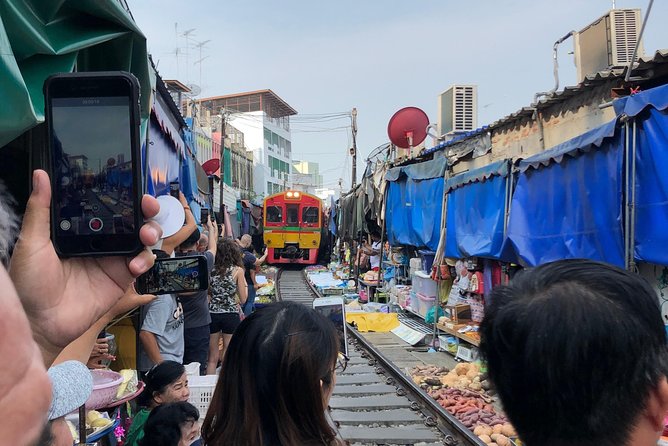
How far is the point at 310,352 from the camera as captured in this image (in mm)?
1698

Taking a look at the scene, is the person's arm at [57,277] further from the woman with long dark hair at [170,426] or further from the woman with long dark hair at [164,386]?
the woman with long dark hair at [164,386]

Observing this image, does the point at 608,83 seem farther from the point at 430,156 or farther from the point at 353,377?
the point at 430,156

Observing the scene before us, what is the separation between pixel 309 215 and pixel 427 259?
1260cm

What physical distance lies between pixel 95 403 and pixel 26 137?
58.8 inches

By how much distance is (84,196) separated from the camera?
1.36m

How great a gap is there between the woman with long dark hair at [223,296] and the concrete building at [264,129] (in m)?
34.4

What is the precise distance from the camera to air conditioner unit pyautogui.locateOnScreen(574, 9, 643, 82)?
18.7 ft

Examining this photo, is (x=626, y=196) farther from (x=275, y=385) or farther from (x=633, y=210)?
(x=275, y=385)

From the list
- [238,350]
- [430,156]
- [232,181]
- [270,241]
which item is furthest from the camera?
[232,181]

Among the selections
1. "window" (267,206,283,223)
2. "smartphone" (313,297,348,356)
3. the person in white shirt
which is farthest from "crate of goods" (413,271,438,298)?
"window" (267,206,283,223)

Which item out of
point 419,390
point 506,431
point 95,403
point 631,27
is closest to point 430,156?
point 631,27

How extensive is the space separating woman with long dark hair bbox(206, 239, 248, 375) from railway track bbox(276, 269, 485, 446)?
2.53ft

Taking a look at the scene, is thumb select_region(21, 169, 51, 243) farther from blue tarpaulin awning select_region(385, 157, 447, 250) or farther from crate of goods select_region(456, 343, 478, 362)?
blue tarpaulin awning select_region(385, 157, 447, 250)

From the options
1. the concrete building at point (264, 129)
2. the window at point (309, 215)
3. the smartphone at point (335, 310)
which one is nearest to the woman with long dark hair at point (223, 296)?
the smartphone at point (335, 310)
